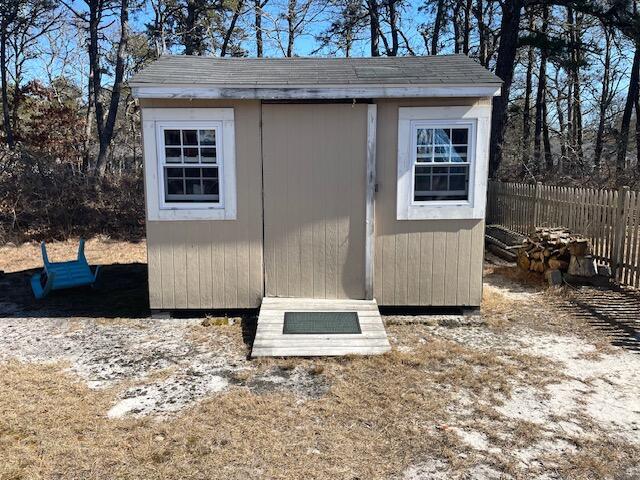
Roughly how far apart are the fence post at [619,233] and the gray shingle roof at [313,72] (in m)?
2.86

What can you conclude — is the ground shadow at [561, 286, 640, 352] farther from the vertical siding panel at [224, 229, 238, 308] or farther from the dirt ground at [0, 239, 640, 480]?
the vertical siding panel at [224, 229, 238, 308]

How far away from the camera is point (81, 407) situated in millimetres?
3623

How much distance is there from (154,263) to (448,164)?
348cm

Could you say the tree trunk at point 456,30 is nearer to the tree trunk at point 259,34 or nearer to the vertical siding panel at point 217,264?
the tree trunk at point 259,34

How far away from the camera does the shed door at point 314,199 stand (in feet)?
18.2

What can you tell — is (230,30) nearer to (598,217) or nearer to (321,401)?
(598,217)

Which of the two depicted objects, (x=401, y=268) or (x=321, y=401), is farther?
(x=401, y=268)

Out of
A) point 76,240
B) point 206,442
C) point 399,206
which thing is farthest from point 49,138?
point 206,442

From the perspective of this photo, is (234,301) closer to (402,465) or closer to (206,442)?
(206,442)

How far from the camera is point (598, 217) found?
294 inches

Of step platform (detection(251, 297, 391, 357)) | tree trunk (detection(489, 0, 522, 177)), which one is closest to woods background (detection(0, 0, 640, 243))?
tree trunk (detection(489, 0, 522, 177))

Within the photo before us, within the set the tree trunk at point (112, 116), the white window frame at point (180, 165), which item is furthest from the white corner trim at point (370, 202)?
the tree trunk at point (112, 116)

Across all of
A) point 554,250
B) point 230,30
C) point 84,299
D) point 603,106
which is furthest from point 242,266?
point 603,106

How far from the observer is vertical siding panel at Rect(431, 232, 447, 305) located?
5.73 meters
